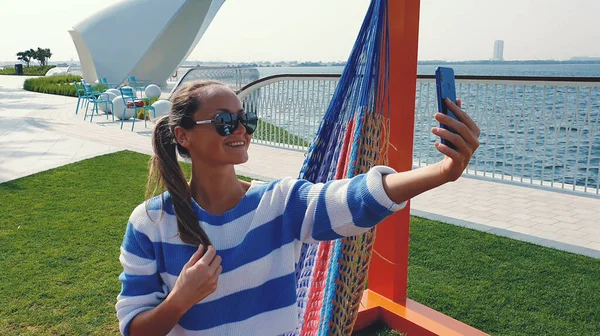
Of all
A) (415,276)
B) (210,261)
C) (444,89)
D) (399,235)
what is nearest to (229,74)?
(415,276)

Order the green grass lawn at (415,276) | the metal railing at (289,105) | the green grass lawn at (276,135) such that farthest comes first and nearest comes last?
the green grass lawn at (276,135), the metal railing at (289,105), the green grass lawn at (415,276)

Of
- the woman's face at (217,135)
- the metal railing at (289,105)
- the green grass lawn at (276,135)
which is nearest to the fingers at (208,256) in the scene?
the woman's face at (217,135)

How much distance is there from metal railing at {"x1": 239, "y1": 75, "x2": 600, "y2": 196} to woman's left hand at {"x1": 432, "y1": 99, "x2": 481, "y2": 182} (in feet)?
14.9

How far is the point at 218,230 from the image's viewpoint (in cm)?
120

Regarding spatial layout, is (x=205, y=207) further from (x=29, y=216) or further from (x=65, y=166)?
(x=65, y=166)

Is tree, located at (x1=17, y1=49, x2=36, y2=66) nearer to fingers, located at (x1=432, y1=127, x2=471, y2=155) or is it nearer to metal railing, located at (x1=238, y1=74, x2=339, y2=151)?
metal railing, located at (x1=238, y1=74, x2=339, y2=151)

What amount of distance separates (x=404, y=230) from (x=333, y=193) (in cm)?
136

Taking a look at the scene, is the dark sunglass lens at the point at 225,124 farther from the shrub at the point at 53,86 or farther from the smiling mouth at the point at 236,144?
the shrub at the point at 53,86

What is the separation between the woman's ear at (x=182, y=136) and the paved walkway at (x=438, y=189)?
3.33 meters

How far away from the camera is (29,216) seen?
14.9 ft

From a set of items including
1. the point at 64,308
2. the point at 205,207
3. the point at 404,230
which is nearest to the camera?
the point at 205,207

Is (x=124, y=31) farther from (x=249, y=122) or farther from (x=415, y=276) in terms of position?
(x=249, y=122)

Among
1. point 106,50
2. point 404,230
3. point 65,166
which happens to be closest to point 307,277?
point 404,230

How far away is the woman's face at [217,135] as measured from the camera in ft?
3.98
